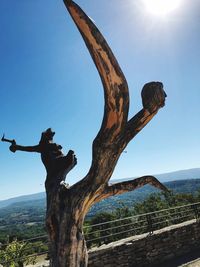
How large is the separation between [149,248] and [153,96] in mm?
8739

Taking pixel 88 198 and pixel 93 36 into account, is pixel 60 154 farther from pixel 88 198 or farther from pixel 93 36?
pixel 93 36

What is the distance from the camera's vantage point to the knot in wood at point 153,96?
2740mm

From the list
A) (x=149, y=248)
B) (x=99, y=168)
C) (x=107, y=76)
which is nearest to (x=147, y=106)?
(x=107, y=76)

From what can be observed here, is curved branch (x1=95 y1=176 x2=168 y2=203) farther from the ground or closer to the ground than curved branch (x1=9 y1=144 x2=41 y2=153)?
closer to the ground

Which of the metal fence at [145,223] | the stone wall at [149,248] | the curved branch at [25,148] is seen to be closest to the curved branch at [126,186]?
the curved branch at [25,148]

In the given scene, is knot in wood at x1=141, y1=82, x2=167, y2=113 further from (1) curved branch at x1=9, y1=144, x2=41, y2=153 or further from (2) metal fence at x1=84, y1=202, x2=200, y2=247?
(2) metal fence at x1=84, y1=202, x2=200, y2=247

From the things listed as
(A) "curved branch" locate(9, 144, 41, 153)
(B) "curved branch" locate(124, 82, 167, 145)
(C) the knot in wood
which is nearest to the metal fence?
(A) "curved branch" locate(9, 144, 41, 153)

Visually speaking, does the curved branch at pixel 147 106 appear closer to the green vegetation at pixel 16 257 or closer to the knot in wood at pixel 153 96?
the knot in wood at pixel 153 96

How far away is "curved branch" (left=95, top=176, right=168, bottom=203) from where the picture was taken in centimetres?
284

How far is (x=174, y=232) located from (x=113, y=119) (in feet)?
31.8

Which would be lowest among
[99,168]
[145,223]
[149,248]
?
[145,223]

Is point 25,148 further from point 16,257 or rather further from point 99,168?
point 16,257

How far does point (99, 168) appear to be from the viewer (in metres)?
2.71

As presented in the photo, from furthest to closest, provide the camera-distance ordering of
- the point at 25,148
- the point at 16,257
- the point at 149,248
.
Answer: the point at 16,257 < the point at 149,248 < the point at 25,148
